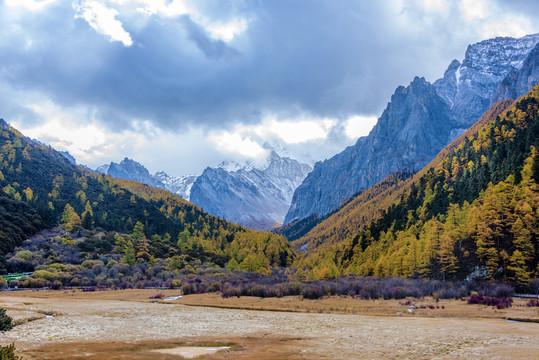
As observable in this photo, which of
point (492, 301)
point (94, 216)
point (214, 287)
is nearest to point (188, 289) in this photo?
point (214, 287)

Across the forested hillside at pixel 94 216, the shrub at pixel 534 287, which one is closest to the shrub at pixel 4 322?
the shrub at pixel 534 287

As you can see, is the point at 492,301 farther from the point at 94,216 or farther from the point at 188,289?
the point at 94,216

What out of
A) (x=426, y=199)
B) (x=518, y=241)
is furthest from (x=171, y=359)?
(x=426, y=199)

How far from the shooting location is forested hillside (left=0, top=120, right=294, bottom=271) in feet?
385

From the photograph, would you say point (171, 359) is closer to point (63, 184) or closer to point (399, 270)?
point (399, 270)

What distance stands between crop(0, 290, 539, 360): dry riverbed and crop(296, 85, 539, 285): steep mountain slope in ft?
82.7

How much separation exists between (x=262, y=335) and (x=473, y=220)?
200 feet

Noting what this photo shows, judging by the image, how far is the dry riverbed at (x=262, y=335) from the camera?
17281 mm

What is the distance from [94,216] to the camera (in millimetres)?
143625

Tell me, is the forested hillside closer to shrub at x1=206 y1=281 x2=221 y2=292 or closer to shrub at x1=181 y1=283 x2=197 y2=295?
shrub at x1=206 y1=281 x2=221 y2=292

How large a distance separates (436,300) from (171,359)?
127 ft

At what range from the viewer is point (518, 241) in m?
54.4

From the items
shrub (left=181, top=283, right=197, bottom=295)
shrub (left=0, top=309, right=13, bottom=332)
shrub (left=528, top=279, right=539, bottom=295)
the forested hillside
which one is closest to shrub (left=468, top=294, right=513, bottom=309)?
shrub (left=528, top=279, right=539, bottom=295)

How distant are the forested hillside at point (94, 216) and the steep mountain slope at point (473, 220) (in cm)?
3140
